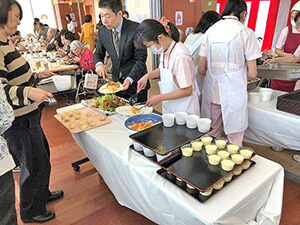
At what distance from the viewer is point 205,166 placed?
35.6 inches

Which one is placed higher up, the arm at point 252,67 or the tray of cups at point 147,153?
the arm at point 252,67

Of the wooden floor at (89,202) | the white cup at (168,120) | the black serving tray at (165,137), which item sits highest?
the white cup at (168,120)

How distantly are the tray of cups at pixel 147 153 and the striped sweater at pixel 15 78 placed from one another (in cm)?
60

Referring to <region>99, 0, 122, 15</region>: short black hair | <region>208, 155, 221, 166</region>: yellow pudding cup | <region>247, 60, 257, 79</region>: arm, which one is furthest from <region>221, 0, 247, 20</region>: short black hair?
<region>208, 155, 221, 166</region>: yellow pudding cup

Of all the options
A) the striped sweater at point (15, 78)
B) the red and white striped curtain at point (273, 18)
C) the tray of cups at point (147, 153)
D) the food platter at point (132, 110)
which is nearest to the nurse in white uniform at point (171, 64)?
the food platter at point (132, 110)

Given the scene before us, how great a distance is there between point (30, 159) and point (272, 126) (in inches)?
65.6

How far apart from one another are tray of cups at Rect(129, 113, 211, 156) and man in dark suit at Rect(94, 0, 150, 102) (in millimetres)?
569

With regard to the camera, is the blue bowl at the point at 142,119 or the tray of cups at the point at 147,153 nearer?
the tray of cups at the point at 147,153

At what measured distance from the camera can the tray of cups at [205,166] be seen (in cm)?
82

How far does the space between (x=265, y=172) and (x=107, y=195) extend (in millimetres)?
1267

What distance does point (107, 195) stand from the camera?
1799mm

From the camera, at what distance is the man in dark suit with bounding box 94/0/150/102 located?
167 centimetres

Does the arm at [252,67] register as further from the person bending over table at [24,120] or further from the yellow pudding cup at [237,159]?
the person bending over table at [24,120]

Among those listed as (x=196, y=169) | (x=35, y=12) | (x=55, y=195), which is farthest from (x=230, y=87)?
(x=35, y=12)
